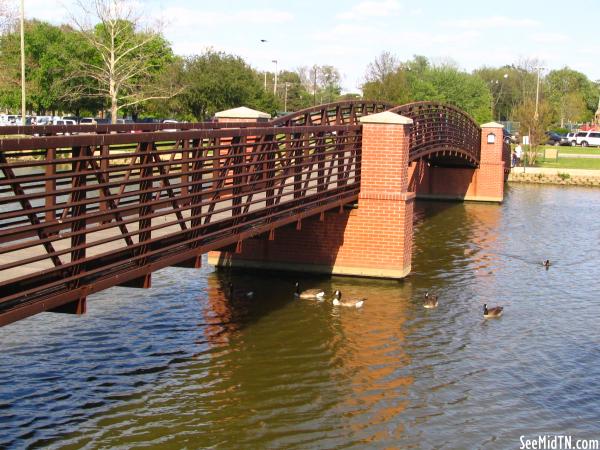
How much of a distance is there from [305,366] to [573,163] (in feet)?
140

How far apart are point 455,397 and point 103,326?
547 cm

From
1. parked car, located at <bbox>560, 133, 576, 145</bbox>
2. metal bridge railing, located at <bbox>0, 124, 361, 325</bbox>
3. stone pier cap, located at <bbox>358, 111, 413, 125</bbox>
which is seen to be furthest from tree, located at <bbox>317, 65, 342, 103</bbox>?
metal bridge railing, located at <bbox>0, 124, 361, 325</bbox>

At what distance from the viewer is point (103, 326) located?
13180mm

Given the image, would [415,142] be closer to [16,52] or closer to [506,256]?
[506,256]

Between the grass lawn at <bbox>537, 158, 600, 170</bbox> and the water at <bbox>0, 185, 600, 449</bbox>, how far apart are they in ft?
101

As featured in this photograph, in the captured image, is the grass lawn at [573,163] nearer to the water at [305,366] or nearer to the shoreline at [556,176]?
the shoreline at [556,176]

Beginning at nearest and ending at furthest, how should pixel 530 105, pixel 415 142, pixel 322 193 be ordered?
pixel 322 193 < pixel 415 142 < pixel 530 105

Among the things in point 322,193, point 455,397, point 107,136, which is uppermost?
point 107,136

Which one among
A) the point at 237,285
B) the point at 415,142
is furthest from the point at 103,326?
the point at 415,142

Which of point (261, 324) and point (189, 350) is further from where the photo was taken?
point (261, 324)

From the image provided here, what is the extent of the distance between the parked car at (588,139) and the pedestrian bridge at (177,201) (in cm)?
5168

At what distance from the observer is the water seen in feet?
31.3

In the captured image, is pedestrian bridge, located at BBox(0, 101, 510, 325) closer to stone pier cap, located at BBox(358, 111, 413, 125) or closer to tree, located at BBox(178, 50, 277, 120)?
stone pier cap, located at BBox(358, 111, 413, 125)

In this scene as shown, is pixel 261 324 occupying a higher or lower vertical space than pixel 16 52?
lower
